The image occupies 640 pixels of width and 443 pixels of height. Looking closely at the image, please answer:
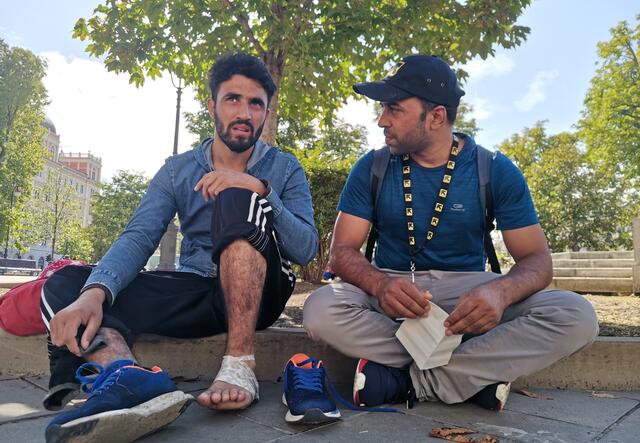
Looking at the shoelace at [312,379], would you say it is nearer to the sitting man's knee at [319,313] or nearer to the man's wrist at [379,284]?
the sitting man's knee at [319,313]

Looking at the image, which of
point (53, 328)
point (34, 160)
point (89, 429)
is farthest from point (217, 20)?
point (34, 160)

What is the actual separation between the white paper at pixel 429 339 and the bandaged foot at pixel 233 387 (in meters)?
0.72

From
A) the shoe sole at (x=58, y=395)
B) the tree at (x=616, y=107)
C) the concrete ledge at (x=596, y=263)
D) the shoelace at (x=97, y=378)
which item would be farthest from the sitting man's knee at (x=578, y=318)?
the tree at (x=616, y=107)

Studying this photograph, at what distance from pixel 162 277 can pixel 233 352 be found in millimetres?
713

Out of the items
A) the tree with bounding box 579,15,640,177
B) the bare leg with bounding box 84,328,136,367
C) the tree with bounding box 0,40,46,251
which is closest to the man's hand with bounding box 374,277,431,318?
the bare leg with bounding box 84,328,136,367

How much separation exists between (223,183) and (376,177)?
90cm

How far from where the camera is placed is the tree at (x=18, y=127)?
91.4 ft

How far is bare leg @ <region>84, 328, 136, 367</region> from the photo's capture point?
7.45 feet

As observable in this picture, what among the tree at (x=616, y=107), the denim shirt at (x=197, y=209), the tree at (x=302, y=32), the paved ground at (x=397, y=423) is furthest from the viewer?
the tree at (x=616, y=107)

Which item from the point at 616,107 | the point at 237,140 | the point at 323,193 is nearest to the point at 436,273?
the point at 237,140

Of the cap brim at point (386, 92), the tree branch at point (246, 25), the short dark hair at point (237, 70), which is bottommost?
the cap brim at point (386, 92)

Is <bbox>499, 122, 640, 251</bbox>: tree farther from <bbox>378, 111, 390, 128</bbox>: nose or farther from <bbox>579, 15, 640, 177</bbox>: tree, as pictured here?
<bbox>378, 111, 390, 128</bbox>: nose

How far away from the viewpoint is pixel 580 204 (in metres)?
24.8

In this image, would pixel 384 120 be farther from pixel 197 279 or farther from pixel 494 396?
pixel 494 396
